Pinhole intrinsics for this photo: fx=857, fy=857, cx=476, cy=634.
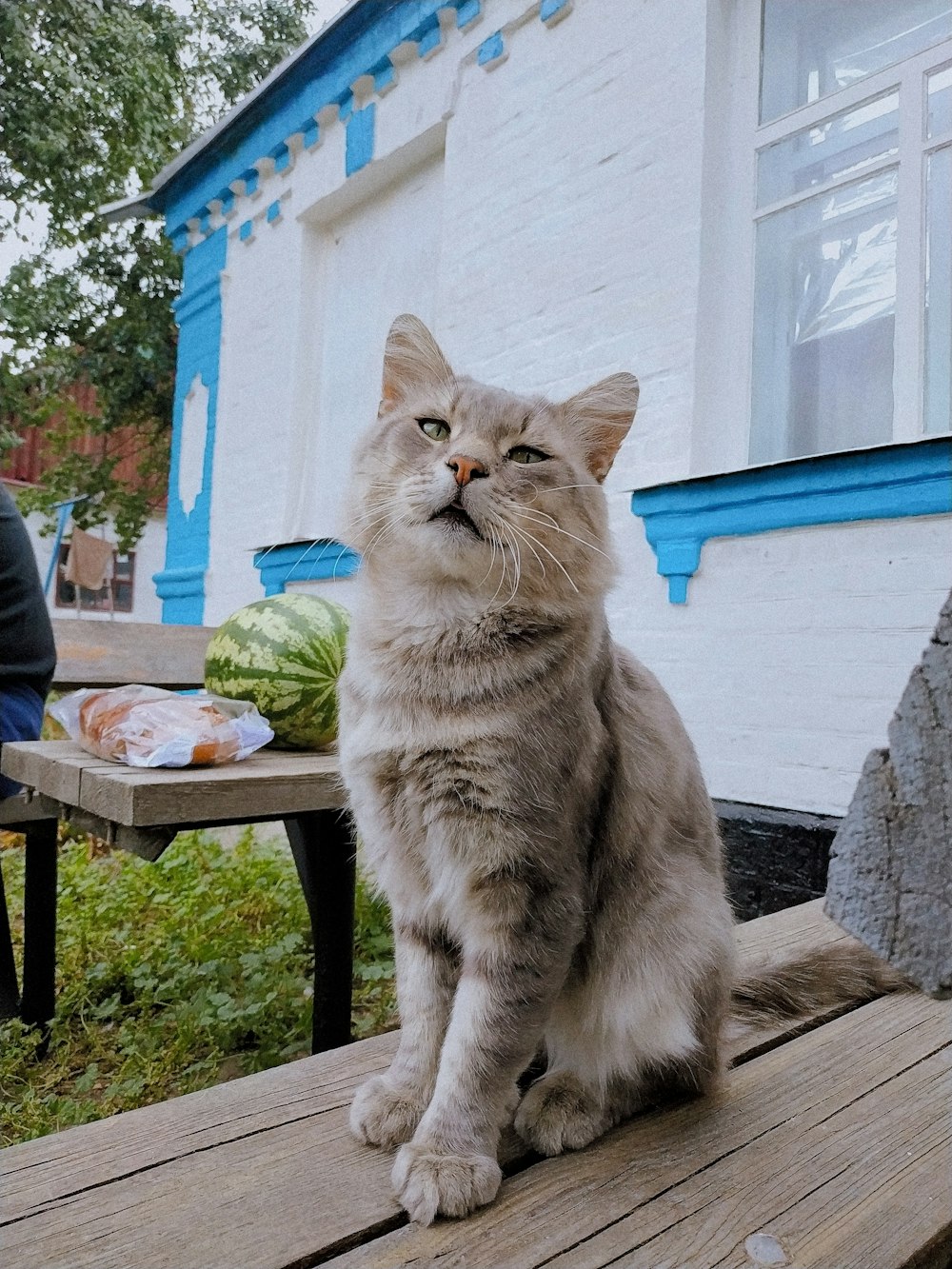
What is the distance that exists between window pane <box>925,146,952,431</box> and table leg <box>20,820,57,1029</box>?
2.55 metres

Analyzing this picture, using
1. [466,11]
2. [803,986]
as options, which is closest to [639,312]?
[466,11]

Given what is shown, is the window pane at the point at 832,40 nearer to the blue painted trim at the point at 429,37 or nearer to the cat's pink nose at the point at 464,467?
the blue painted trim at the point at 429,37

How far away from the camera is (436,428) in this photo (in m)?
1.34

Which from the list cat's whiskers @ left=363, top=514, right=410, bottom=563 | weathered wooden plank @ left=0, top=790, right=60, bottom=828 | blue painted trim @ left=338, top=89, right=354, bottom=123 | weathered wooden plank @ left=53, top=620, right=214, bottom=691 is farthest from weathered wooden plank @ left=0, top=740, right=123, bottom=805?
blue painted trim @ left=338, top=89, right=354, bottom=123

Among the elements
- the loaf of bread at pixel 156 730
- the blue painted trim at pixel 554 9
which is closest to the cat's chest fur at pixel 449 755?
the loaf of bread at pixel 156 730

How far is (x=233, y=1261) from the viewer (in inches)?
33.8

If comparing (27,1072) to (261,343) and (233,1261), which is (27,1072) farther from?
(261,343)

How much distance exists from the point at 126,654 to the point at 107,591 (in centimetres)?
221

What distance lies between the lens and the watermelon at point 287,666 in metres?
2.04

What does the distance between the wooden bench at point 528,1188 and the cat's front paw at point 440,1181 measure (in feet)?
0.06

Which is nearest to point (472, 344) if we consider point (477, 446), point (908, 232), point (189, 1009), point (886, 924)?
point (908, 232)

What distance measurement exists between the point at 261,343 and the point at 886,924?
448cm

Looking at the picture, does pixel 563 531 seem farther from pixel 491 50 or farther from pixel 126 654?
pixel 491 50

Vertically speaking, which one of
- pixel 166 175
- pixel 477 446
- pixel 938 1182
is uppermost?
pixel 166 175
